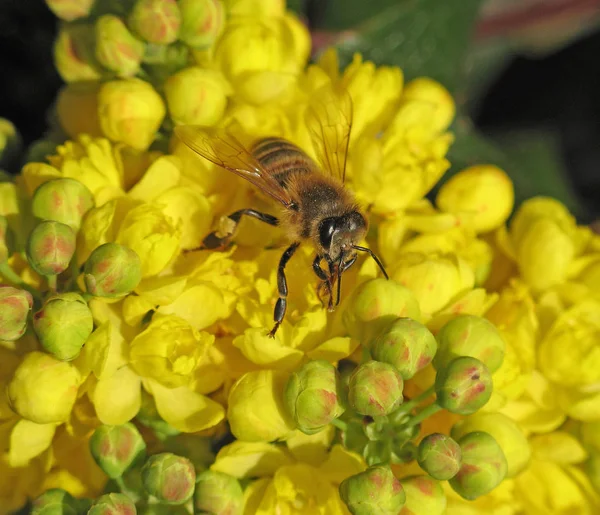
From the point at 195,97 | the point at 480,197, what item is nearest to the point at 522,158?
the point at 480,197

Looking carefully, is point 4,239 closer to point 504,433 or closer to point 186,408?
point 186,408

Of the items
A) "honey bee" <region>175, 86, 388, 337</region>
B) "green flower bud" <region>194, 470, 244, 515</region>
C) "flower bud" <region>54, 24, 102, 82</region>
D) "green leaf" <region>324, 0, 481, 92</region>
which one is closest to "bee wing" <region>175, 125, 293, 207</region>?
"honey bee" <region>175, 86, 388, 337</region>

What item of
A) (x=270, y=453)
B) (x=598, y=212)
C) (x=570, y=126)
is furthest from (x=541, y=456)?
(x=570, y=126)

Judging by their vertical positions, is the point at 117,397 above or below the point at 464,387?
below

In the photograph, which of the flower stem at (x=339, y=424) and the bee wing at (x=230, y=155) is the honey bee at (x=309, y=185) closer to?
the bee wing at (x=230, y=155)

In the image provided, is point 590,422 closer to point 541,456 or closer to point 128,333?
point 541,456

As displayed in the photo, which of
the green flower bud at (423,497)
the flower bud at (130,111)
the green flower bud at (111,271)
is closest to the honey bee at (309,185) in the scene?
the flower bud at (130,111)

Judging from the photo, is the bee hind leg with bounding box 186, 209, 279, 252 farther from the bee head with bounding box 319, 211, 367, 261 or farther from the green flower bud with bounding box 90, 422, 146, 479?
the green flower bud with bounding box 90, 422, 146, 479
